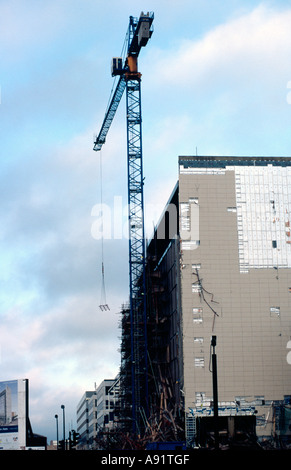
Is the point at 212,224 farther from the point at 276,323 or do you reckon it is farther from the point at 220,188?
the point at 276,323

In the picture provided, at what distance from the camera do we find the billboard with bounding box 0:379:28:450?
4899 inches

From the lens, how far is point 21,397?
410 feet

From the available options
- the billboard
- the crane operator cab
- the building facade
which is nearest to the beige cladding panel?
the building facade

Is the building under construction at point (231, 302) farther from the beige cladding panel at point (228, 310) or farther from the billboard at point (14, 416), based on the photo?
the billboard at point (14, 416)

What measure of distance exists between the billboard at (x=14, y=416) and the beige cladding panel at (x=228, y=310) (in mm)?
41374

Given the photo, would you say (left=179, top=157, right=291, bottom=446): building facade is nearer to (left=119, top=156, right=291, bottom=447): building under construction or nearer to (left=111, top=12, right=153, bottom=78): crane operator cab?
(left=119, top=156, right=291, bottom=447): building under construction

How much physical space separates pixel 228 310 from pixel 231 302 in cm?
121

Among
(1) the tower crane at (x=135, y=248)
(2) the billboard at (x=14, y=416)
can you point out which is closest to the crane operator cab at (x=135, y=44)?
(1) the tower crane at (x=135, y=248)

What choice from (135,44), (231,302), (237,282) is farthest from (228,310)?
(135,44)

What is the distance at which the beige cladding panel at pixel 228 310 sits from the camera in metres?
95.6

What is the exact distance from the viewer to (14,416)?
125m

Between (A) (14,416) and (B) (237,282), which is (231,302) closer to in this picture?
(B) (237,282)

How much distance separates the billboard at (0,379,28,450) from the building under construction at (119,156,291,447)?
28708mm

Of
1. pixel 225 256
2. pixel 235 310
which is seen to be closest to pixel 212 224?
pixel 225 256
